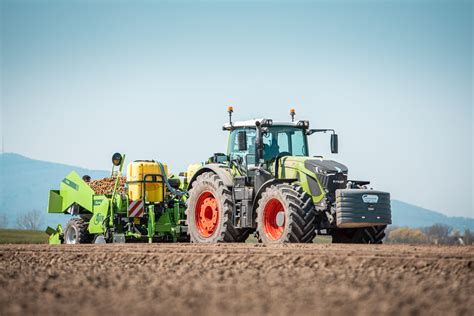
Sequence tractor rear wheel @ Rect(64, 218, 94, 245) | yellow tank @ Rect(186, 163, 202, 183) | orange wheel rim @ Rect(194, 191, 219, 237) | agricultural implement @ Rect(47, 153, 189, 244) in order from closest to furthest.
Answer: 1. orange wheel rim @ Rect(194, 191, 219, 237)
2. agricultural implement @ Rect(47, 153, 189, 244)
3. yellow tank @ Rect(186, 163, 202, 183)
4. tractor rear wheel @ Rect(64, 218, 94, 245)

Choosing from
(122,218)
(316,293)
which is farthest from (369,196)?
(316,293)

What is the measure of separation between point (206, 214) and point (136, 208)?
2334 mm

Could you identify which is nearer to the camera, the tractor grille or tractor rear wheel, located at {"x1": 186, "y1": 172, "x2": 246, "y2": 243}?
the tractor grille

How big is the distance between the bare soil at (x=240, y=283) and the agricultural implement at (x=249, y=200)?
314 cm

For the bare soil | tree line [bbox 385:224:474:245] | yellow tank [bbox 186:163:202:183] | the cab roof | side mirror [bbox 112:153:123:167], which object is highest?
the cab roof

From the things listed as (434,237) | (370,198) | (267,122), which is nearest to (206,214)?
(267,122)

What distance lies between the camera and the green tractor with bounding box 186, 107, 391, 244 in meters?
16.0

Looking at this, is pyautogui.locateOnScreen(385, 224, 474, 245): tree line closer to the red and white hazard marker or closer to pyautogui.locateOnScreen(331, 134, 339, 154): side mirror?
pyautogui.locateOnScreen(331, 134, 339, 154): side mirror

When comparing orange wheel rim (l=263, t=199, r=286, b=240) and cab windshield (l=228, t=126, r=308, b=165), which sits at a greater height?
cab windshield (l=228, t=126, r=308, b=165)

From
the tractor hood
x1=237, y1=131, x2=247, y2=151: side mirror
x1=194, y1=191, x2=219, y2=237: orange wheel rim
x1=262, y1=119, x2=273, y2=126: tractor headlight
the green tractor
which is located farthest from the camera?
x1=194, y1=191, x2=219, y2=237: orange wheel rim

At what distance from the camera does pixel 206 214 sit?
18.5m

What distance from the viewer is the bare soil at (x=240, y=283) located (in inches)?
297

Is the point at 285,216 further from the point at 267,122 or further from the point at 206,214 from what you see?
the point at 206,214

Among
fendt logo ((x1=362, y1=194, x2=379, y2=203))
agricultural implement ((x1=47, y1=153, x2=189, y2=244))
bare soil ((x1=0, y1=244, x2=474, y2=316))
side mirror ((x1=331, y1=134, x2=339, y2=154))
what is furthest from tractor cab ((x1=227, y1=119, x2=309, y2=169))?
bare soil ((x1=0, y1=244, x2=474, y2=316))
